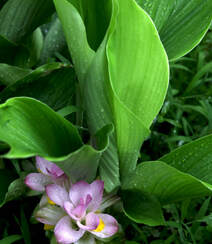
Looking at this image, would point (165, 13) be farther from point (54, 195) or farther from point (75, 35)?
point (54, 195)

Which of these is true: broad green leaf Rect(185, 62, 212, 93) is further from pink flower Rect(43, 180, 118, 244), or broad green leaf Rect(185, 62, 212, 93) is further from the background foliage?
pink flower Rect(43, 180, 118, 244)

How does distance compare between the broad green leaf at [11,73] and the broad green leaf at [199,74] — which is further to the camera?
the broad green leaf at [199,74]

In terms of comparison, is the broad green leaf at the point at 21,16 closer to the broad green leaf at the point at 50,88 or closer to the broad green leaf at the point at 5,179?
the broad green leaf at the point at 50,88

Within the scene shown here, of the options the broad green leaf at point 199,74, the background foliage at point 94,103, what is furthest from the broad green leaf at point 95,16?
the broad green leaf at point 199,74

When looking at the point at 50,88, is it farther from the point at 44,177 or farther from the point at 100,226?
the point at 100,226

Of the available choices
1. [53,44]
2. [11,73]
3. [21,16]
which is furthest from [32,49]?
[11,73]
